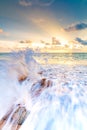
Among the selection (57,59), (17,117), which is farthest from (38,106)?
(57,59)

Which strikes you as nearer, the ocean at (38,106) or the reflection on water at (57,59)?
the ocean at (38,106)

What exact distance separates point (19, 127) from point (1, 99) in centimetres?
88

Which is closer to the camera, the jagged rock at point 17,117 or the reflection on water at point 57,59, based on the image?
the jagged rock at point 17,117

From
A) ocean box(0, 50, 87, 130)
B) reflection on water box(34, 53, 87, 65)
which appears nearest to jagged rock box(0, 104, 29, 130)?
ocean box(0, 50, 87, 130)

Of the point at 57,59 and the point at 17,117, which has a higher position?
the point at 17,117

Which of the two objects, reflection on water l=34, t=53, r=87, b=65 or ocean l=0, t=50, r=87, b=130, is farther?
reflection on water l=34, t=53, r=87, b=65

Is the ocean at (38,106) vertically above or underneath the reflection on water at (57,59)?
above

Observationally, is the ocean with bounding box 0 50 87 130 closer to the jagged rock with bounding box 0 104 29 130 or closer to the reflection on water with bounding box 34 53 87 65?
the jagged rock with bounding box 0 104 29 130

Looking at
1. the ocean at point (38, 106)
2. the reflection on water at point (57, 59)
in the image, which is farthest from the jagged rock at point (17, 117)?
the reflection on water at point (57, 59)

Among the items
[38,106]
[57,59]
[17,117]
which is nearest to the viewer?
[17,117]

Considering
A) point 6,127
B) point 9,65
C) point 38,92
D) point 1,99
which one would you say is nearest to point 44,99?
point 38,92

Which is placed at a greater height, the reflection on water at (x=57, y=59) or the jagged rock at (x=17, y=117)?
the jagged rock at (x=17, y=117)

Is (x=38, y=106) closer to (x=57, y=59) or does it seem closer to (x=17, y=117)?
(x=17, y=117)

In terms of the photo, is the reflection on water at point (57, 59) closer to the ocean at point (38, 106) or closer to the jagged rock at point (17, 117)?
the ocean at point (38, 106)
